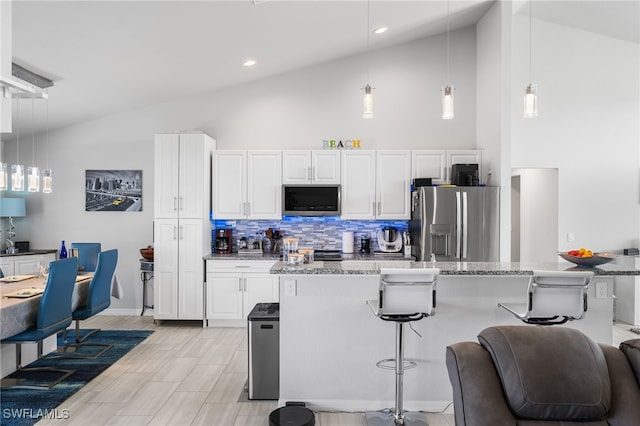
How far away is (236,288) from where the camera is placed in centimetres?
525

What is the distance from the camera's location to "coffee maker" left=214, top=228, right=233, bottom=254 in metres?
5.63

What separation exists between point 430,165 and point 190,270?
3.37 meters

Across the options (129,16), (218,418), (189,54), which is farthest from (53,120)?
(218,418)

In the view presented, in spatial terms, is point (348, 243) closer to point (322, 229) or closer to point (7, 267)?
point (322, 229)

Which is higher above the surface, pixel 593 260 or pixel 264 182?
pixel 264 182

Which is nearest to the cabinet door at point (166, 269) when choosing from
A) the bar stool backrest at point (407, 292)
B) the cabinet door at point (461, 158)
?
the bar stool backrest at point (407, 292)

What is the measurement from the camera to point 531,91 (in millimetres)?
2986

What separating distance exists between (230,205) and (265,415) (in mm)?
3055

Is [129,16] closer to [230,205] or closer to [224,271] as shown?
[230,205]

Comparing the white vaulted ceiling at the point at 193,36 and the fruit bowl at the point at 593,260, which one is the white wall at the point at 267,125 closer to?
the white vaulted ceiling at the point at 193,36

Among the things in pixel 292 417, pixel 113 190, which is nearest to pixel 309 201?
pixel 113 190

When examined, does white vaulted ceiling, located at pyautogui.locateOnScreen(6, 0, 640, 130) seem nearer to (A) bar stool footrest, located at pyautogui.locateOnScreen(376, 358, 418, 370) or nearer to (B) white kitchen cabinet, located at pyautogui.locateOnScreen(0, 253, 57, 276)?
(B) white kitchen cabinet, located at pyautogui.locateOnScreen(0, 253, 57, 276)

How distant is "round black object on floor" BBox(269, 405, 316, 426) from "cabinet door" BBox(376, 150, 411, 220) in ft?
10.3

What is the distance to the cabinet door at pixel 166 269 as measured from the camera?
207 inches
